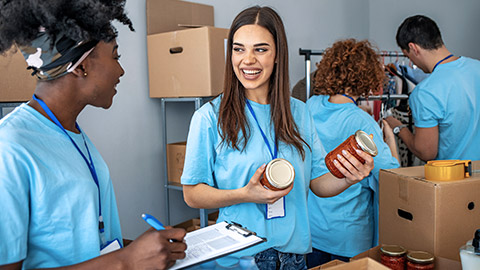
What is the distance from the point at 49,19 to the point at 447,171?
1178 mm

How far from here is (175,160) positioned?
2.60 meters

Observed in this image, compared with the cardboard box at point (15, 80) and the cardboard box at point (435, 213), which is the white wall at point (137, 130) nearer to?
the cardboard box at point (15, 80)

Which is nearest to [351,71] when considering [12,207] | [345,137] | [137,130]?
[345,137]

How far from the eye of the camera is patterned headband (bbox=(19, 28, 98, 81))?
810 millimetres

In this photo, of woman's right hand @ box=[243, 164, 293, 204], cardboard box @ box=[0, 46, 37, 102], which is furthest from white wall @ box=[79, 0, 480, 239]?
woman's right hand @ box=[243, 164, 293, 204]

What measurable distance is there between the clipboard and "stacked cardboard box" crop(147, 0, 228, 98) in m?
1.47

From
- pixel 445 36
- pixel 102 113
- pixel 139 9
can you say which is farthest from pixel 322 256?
pixel 445 36

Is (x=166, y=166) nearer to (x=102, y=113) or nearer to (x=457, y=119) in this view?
(x=102, y=113)

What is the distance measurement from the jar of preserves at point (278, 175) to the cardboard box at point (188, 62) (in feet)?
4.16

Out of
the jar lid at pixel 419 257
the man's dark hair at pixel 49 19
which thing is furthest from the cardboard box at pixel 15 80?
the jar lid at pixel 419 257

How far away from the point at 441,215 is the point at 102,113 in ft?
6.27

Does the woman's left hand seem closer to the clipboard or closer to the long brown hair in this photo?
the long brown hair

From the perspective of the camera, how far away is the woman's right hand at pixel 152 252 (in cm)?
75

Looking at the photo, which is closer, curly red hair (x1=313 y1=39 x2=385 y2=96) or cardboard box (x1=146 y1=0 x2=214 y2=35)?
curly red hair (x1=313 y1=39 x2=385 y2=96)
